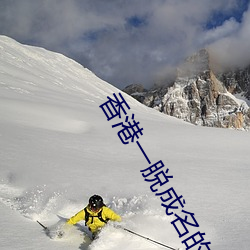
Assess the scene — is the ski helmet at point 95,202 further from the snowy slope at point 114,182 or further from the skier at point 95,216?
the snowy slope at point 114,182

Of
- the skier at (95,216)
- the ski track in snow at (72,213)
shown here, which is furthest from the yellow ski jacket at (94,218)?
the ski track in snow at (72,213)

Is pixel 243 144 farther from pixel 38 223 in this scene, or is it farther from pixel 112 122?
pixel 38 223

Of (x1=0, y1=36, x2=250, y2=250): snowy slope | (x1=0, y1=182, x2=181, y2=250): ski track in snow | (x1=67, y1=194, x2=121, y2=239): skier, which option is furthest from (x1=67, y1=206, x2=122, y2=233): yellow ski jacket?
(x1=0, y1=36, x2=250, y2=250): snowy slope

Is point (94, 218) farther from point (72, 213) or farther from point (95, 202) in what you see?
point (72, 213)

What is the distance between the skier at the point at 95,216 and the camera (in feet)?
19.4

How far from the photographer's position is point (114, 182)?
27.3ft

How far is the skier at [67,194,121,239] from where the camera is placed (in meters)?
5.91

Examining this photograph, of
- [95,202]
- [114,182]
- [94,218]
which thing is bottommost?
[94,218]

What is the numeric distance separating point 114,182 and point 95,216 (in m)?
2.36

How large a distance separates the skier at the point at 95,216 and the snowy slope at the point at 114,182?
25 centimetres

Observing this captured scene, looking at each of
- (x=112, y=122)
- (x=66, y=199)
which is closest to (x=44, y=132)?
(x=112, y=122)

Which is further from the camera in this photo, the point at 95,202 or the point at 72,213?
the point at 72,213

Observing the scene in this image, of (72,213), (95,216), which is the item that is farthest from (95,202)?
(72,213)

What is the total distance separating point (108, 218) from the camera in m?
6.09
